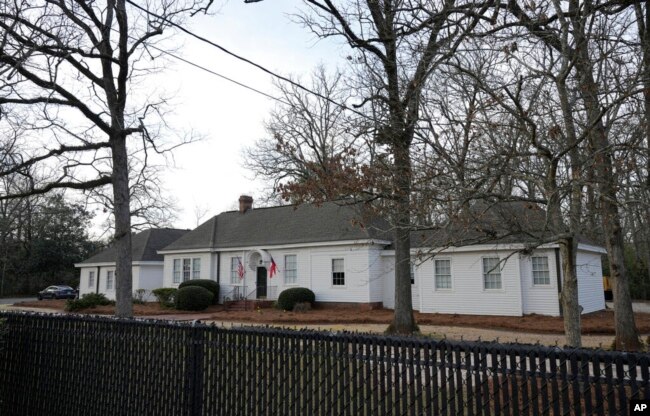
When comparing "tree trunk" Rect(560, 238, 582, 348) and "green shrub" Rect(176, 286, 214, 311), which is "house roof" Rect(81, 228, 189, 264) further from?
"tree trunk" Rect(560, 238, 582, 348)

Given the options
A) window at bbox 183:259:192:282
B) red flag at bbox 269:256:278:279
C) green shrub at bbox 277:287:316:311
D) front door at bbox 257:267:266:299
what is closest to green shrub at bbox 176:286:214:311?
front door at bbox 257:267:266:299

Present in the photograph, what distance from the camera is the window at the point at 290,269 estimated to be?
2675cm

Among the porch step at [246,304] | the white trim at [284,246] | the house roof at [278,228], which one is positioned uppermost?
the house roof at [278,228]

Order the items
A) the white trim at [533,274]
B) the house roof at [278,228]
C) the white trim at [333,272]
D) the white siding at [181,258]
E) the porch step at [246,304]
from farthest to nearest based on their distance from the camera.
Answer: the white siding at [181,258], the porch step at [246,304], the house roof at [278,228], the white trim at [333,272], the white trim at [533,274]

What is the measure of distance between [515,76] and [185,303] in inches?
884

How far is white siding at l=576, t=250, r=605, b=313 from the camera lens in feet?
69.5

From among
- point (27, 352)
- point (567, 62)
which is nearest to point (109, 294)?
point (27, 352)

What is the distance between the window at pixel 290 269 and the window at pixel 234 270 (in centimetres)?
328

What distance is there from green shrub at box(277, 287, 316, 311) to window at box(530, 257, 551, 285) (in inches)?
421

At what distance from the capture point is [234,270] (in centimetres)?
2919

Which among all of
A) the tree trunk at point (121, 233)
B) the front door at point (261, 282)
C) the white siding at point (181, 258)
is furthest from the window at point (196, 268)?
the tree trunk at point (121, 233)

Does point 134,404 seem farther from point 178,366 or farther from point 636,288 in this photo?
point 636,288

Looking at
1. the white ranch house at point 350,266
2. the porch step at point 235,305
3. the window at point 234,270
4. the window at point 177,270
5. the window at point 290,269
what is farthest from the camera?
the window at point 177,270

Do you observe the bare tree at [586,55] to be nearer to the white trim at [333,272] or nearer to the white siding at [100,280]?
the white trim at [333,272]
